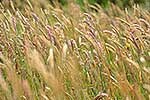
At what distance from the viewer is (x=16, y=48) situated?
2.89 metres

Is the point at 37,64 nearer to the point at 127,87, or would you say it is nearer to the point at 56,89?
the point at 56,89

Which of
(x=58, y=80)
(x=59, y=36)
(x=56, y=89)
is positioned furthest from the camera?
(x=59, y=36)

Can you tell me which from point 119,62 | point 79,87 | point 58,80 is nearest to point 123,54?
point 119,62

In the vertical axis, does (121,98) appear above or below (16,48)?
below

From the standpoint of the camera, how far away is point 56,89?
1.80 m

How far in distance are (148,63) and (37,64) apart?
3.54 ft

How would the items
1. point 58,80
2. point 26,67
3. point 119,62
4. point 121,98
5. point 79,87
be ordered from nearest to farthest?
point 58,80
point 79,87
point 121,98
point 119,62
point 26,67

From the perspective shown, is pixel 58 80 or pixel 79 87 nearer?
pixel 58 80

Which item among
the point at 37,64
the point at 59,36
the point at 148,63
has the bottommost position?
the point at 148,63

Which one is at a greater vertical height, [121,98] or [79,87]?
[79,87]

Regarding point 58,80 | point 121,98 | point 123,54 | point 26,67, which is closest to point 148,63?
point 123,54

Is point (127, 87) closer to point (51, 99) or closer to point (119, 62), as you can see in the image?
point (51, 99)

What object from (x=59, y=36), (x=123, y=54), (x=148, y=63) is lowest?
(x=148, y=63)

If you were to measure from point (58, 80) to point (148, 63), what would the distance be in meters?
0.95
